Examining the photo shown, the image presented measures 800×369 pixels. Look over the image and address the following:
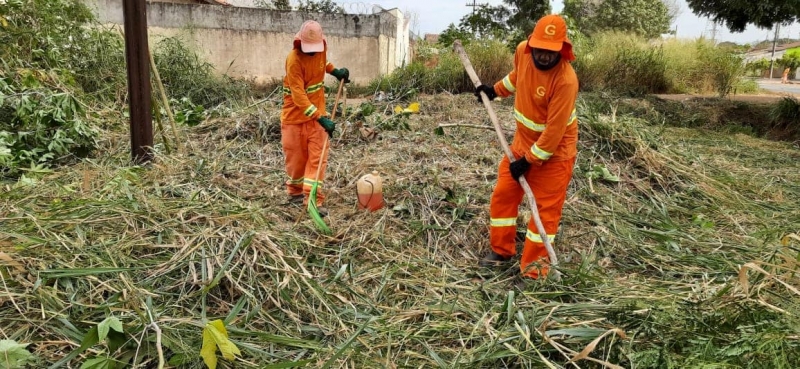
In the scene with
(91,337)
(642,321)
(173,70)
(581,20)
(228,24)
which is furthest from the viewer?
(581,20)

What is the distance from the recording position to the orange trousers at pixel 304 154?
402cm

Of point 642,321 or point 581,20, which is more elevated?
point 581,20

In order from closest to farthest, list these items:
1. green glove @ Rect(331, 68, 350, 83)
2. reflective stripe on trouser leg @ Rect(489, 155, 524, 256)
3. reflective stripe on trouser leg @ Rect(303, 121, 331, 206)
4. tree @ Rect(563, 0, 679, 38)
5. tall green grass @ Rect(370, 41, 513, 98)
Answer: reflective stripe on trouser leg @ Rect(489, 155, 524, 256)
reflective stripe on trouser leg @ Rect(303, 121, 331, 206)
green glove @ Rect(331, 68, 350, 83)
tall green grass @ Rect(370, 41, 513, 98)
tree @ Rect(563, 0, 679, 38)

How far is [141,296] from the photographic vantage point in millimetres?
2346

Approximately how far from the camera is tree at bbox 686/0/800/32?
23.0ft

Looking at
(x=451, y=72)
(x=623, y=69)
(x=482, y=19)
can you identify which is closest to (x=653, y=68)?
(x=623, y=69)

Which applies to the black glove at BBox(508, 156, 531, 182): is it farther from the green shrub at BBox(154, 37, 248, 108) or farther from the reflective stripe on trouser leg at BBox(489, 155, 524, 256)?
the green shrub at BBox(154, 37, 248, 108)

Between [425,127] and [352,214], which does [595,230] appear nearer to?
[352,214]

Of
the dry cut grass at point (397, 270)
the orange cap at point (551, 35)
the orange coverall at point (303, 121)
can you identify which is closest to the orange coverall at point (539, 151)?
the orange cap at point (551, 35)

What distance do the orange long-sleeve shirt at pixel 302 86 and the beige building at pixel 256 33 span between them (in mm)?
6286

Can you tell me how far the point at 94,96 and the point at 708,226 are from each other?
726 cm

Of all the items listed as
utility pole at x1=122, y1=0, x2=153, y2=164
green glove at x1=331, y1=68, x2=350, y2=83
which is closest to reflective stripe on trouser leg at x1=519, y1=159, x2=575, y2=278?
green glove at x1=331, y1=68, x2=350, y2=83

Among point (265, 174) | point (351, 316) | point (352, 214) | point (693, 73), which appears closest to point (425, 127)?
point (265, 174)

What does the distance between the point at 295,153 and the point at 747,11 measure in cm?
712
